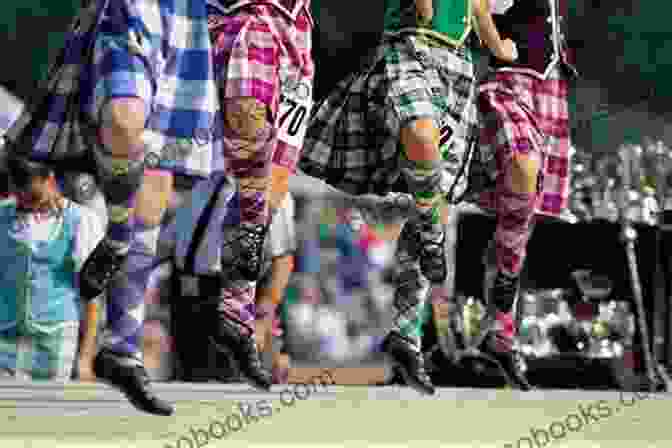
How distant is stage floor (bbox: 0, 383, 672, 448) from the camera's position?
3121 mm

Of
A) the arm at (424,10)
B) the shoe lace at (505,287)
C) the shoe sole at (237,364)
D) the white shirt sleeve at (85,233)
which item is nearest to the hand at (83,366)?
the white shirt sleeve at (85,233)

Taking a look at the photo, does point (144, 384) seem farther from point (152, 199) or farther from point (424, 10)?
point (424, 10)

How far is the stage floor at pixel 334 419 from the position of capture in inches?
123

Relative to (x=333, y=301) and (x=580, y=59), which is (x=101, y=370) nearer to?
(x=333, y=301)

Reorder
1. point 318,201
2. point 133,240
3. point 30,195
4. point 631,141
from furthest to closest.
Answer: point 631,141
point 318,201
point 30,195
point 133,240

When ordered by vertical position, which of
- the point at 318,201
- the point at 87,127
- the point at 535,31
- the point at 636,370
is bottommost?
the point at 636,370

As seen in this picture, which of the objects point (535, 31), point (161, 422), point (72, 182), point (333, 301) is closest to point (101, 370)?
point (161, 422)

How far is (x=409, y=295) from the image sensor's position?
441 cm

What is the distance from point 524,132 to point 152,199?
1873mm

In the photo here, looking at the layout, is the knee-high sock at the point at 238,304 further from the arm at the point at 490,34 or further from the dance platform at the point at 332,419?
the arm at the point at 490,34

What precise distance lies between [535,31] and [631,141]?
2.21ft

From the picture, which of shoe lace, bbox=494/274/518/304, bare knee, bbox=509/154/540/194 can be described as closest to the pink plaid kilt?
bare knee, bbox=509/154/540/194

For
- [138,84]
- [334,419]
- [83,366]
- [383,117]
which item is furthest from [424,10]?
[83,366]

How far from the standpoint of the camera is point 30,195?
4.12 meters
